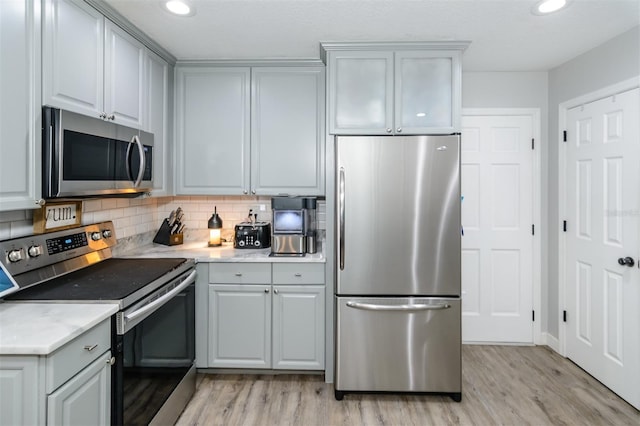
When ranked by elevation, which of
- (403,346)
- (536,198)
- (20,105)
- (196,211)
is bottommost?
(403,346)

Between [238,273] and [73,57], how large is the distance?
1.59 meters

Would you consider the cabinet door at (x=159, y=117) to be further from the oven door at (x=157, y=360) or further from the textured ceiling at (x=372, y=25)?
the oven door at (x=157, y=360)

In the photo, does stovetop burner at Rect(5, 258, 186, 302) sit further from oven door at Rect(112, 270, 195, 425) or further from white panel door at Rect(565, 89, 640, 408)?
white panel door at Rect(565, 89, 640, 408)

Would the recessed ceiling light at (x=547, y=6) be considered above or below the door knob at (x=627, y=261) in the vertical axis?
above

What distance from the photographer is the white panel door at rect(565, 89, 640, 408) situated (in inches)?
94.4

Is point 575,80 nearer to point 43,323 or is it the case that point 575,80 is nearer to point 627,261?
point 627,261

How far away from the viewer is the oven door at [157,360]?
1619mm

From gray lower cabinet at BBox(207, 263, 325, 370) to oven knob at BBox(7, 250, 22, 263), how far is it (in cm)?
113

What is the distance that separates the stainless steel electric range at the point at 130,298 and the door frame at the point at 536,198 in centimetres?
279

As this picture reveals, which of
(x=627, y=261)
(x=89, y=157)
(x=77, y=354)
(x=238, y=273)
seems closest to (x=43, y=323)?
(x=77, y=354)

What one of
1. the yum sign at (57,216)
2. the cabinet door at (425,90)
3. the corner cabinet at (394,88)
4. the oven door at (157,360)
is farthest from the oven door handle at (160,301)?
the cabinet door at (425,90)

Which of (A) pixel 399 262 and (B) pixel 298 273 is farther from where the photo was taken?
(B) pixel 298 273

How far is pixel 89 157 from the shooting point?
1.82 meters

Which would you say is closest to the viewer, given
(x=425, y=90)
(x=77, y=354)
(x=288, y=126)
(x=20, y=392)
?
(x=20, y=392)
